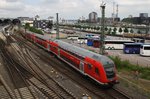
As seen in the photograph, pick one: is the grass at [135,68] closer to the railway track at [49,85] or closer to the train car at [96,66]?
the train car at [96,66]

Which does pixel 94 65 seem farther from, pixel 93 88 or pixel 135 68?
pixel 135 68

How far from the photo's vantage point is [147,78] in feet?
98.7

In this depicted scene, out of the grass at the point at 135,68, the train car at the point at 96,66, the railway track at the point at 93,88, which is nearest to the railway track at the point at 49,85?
the railway track at the point at 93,88

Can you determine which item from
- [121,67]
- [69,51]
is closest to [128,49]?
[121,67]

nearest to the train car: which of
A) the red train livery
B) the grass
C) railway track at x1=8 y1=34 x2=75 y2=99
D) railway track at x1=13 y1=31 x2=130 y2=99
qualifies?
the red train livery

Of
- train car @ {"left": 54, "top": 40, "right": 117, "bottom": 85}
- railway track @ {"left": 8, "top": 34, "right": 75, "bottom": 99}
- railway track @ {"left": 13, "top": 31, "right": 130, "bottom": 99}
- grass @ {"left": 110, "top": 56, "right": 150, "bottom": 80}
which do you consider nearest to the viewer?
railway track @ {"left": 8, "top": 34, "right": 75, "bottom": 99}

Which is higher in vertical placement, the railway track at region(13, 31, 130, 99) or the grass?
the grass

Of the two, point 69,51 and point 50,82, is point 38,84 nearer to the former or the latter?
point 50,82

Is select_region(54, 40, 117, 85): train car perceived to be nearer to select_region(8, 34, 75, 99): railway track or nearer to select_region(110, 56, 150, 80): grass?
select_region(8, 34, 75, 99): railway track

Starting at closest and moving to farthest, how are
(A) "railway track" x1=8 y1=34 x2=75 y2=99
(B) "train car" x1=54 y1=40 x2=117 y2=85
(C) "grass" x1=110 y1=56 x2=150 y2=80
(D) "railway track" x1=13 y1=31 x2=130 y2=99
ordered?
1. (A) "railway track" x1=8 y1=34 x2=75 y2=99
2. (D) "railway track" x1=13 y1=31 x2=130 y2=99
3. (B) "train car" x1=54 y1=40 x2=117 y2=85
4. (C) "grass" x1=110 y1=56 x2=150 y2=80

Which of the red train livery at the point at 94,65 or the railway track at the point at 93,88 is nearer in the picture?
the railway track at the point at 93,88

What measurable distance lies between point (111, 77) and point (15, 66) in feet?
62.1

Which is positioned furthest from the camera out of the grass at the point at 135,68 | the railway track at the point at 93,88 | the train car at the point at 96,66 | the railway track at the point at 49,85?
the grass at the point at 135,68

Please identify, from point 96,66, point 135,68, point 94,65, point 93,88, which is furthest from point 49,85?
point 135,68
